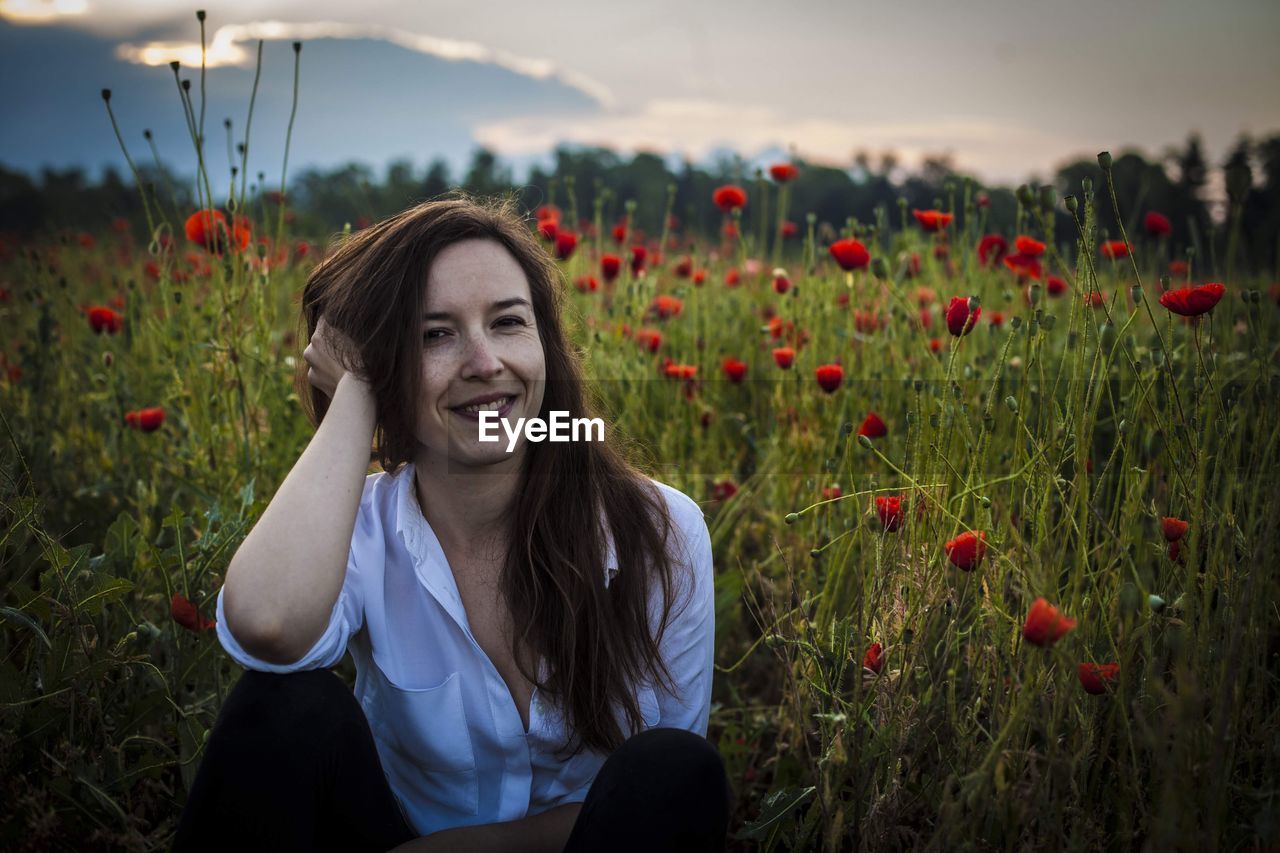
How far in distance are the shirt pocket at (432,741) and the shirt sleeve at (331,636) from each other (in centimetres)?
12

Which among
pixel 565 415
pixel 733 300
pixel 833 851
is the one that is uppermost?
pixel 733 300

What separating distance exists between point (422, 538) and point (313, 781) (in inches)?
15.6

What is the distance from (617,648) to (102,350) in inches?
84.3

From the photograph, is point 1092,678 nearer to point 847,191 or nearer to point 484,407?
point 484,407

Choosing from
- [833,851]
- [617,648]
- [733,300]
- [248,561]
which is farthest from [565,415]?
[733,300]

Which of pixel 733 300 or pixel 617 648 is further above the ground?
pixel 733 300

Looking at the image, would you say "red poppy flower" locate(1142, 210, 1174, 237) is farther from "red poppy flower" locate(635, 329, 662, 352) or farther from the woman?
the woman

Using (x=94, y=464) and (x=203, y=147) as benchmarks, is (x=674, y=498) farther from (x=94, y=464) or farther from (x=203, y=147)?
(x=94, y=464)

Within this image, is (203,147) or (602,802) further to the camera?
(203,147)

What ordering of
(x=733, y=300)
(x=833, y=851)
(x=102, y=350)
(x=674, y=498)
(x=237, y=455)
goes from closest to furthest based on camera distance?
(x=833, y=851)
(x=674, y=498)
(x=237, y=455)
(x=102, y=350)
(x=733, y=300)

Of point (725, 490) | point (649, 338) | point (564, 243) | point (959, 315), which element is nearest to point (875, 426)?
point (959, 315)

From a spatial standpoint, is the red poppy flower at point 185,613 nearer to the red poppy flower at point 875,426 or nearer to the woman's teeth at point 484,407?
the woman's teeth at point 484,407

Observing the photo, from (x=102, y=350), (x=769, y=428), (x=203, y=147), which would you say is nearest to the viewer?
(x=203, y=147)

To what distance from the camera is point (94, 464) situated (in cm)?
266
